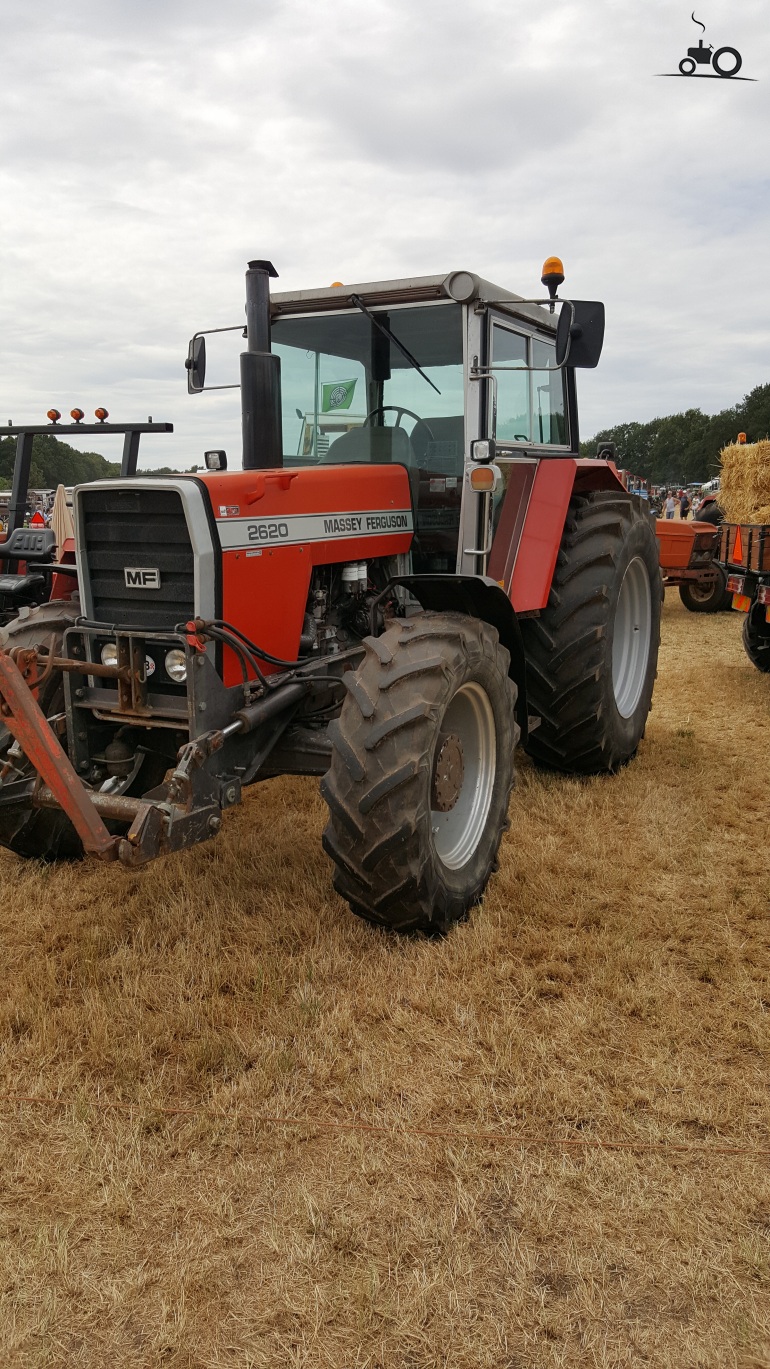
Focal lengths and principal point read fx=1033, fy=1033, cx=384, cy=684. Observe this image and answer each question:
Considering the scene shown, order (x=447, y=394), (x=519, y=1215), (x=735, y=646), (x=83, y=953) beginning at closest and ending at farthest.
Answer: (x=519, y=1215)
(x=83, y=953)
(x=447, y=394)
(x=735, y=646)

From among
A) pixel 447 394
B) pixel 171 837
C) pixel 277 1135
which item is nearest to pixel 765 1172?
pixel 277 1135

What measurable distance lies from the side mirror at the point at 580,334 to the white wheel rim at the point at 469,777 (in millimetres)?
1382

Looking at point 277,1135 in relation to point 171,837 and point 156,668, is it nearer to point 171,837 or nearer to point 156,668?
point 171,837

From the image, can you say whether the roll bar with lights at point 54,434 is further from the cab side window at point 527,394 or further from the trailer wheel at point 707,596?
the trailer wheel at point 707,596

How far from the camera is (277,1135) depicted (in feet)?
9.00

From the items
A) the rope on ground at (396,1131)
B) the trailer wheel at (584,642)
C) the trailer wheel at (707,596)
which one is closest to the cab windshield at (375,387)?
the trailer wheel at (584,642)

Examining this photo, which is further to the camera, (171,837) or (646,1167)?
(171,837)

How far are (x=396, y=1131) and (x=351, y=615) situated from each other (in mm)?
2287

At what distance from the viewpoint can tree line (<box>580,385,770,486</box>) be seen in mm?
67938

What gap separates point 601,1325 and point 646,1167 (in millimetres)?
519

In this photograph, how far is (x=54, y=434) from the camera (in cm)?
857

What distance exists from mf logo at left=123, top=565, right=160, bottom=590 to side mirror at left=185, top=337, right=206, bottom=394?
4.44 ft

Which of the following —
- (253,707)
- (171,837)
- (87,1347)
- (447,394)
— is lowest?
(87,1347)

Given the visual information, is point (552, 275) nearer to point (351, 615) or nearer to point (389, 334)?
point (389, 334)
